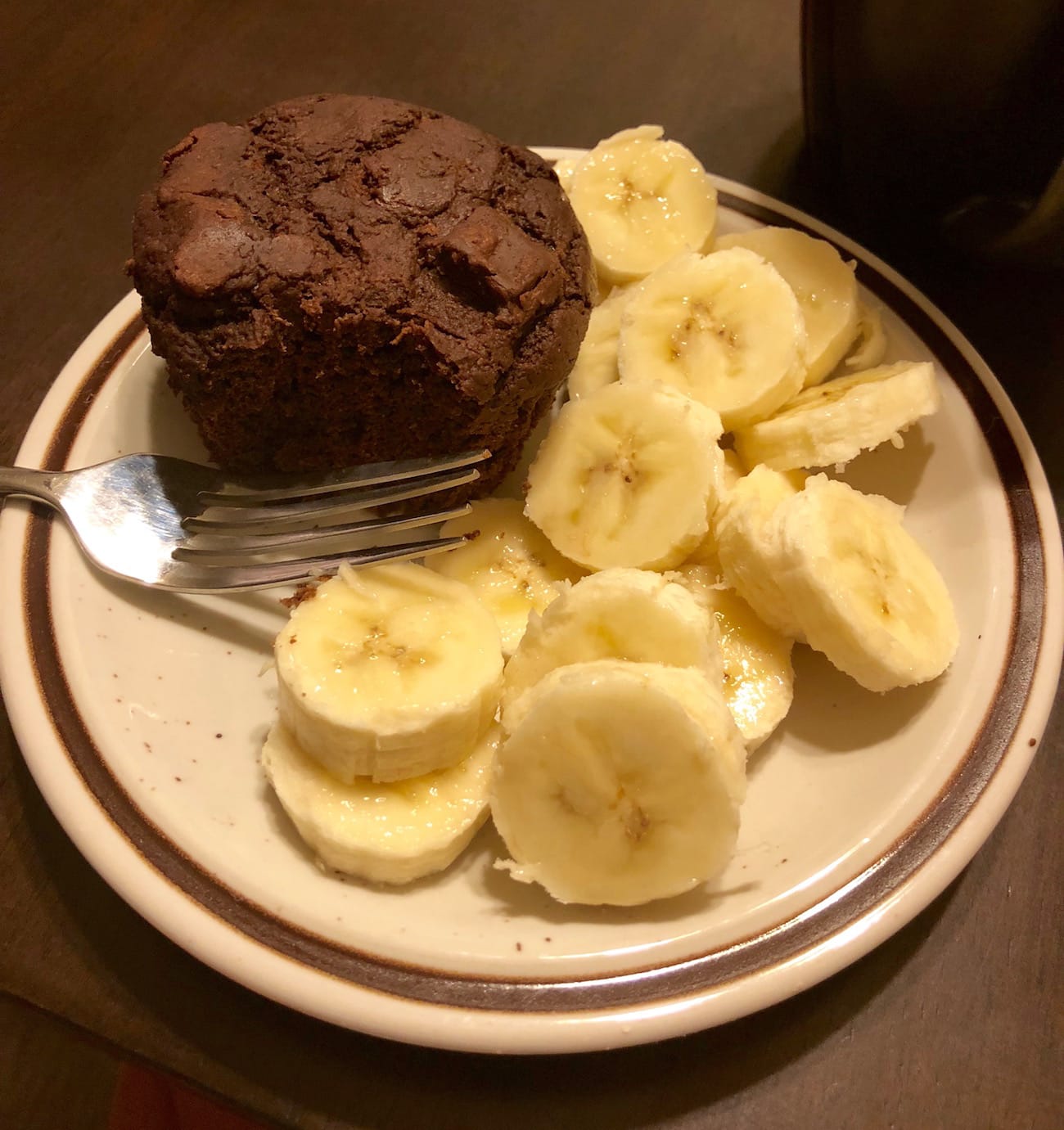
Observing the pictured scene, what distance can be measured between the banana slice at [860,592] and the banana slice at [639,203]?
2.02 ft

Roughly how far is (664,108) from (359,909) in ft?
6.90

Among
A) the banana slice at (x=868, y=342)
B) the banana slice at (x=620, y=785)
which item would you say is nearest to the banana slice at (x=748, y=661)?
the banana slice at (x=620, y=785)

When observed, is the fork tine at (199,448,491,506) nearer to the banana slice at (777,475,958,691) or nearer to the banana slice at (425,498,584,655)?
the banana slice at (425,498,584,655)

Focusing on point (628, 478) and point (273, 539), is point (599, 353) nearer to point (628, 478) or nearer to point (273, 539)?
A: point (628, 478)

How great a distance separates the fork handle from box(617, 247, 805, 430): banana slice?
873mm

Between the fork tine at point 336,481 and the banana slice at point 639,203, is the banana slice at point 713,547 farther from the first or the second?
the banana slice at point 639,203

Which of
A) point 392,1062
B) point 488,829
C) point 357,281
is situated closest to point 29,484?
point 357,281

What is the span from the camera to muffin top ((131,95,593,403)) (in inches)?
49.6

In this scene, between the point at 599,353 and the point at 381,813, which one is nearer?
the point at 381,813

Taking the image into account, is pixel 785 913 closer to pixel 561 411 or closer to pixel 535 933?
pixel 535 933

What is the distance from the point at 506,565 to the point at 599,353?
1.48 feet

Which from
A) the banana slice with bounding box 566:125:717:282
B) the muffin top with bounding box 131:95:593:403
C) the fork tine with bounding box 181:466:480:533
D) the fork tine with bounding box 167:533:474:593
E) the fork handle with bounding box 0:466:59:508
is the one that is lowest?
the fork tine with bounding box 167:533:474:593

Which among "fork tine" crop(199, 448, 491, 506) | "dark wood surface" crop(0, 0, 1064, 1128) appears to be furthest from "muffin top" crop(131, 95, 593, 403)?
"dark wood surface" crop(0, 0, 1064, 1128)

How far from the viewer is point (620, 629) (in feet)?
3.76
